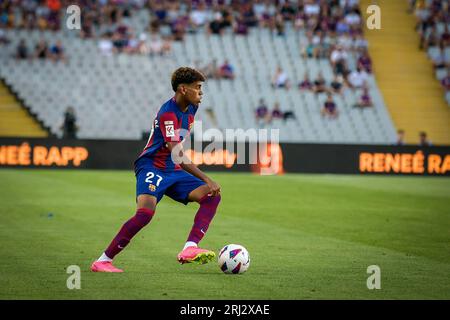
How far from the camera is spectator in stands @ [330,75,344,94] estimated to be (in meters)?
39.4

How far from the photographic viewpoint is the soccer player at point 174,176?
9.98 metres

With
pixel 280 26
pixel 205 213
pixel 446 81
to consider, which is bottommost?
pixel 446 81

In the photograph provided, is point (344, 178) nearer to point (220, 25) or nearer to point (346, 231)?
point (220, 25)

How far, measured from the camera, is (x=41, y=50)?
36.9 metres

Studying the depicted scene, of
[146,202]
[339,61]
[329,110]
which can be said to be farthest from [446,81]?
[146,202]

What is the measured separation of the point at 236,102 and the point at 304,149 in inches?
226

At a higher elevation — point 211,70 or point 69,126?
point 211,70

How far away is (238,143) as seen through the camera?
106 feet

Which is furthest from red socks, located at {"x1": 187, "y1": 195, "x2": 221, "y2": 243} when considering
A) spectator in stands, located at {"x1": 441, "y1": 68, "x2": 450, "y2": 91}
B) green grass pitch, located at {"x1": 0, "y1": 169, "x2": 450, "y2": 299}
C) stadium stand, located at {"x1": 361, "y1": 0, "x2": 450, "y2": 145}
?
spectator in stands, located at {"x1": 441, "y1": 68, "x2": 450, "y2": 91}

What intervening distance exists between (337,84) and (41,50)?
12.6 meters

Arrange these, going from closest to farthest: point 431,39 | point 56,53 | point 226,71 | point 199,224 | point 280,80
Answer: point 199,224, point 56,53, point 226,71, point 280,80, point 431,39

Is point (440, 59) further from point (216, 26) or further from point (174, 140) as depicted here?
point (174, 140)

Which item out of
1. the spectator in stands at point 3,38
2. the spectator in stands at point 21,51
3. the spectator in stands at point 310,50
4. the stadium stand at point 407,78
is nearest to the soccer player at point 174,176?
the spectator in stands at point 21,51
